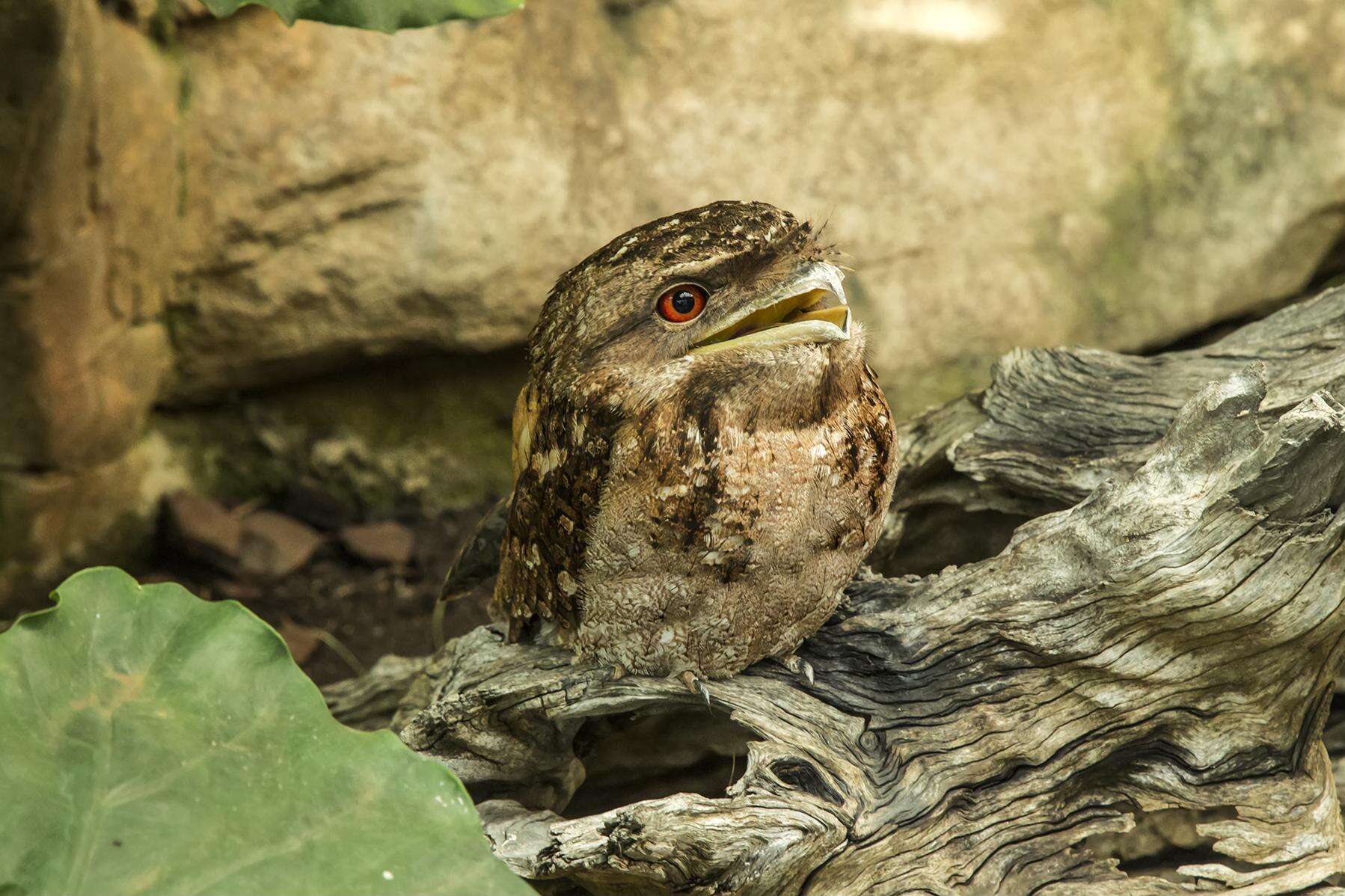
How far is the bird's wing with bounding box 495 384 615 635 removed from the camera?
1938mm

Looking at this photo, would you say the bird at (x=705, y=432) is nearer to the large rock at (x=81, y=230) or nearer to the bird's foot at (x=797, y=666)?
the bird's foot at (x=797, y=666)

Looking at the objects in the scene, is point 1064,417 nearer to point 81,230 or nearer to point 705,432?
point 705,432

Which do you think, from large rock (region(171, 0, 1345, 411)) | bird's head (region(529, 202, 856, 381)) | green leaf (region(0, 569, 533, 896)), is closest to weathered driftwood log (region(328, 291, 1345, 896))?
green leaf (region(0, 569, 533, 896))

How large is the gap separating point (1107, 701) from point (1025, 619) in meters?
0.20

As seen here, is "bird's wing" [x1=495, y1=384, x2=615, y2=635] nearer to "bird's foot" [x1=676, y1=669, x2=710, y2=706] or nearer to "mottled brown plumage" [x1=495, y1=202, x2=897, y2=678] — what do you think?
"mottled brown plumage" [x1=495, y1=202, x2=897, y2=678]

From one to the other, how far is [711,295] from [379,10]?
0.63 m

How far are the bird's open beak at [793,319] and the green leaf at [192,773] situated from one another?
2.47 feet

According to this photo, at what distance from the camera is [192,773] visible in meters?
1.52

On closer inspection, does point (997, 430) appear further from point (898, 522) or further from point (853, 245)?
point (853, 245)

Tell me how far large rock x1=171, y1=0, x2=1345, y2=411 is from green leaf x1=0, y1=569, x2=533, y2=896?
2264 mm

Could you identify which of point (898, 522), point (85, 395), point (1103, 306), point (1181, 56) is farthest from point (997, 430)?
point (85, 395)

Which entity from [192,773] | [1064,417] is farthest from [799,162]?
[192,773]

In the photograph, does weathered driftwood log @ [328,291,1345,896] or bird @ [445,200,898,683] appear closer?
bird @ [445,200,898,683]

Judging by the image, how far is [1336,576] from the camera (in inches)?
80.8
